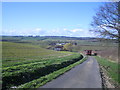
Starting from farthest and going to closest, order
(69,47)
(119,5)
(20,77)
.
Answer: (69,47) < (119,5) < (20,77)

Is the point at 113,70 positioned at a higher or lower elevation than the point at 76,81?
lower

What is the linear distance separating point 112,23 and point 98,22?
203 centimetres

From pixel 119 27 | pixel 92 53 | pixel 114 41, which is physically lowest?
pixel 92 53

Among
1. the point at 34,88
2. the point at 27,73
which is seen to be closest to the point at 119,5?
the point at 27,73

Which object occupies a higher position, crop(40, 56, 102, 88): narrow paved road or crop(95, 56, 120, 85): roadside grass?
crop(40, 56, 102, 88): narrow paved road

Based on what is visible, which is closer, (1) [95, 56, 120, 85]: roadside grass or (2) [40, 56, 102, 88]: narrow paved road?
(2) [40, 56, 102, 88]: narrow paved road

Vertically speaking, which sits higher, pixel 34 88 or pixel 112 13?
pixel 112 13

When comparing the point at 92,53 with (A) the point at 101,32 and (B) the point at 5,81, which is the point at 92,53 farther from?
(B) the point at 5,81

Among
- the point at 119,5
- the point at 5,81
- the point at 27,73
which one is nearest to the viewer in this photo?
the point at 5,81

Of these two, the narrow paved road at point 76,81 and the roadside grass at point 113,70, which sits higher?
the narrow paved road at point 76,81

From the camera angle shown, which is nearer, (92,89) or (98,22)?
(92,89)

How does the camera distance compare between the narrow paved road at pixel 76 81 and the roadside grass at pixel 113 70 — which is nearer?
the narrow paved road at pixel 76 81

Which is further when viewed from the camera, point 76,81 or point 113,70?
point 113,70

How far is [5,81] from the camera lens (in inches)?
359
